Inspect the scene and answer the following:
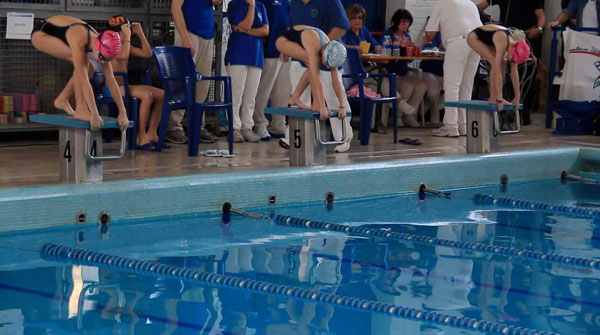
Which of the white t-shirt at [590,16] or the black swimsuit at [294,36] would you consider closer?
the black swimsuit at [294,36]

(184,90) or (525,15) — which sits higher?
(525,15)

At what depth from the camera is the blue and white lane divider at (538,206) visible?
704 cm

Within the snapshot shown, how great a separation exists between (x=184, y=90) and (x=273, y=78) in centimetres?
124

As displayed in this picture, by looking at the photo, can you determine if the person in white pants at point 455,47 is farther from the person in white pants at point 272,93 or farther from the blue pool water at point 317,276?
the blue pool water at point 317,276

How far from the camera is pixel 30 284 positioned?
4.63 meters

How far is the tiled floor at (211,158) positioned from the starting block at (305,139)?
17 centimetres

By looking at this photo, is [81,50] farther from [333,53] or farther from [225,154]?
[225,154]

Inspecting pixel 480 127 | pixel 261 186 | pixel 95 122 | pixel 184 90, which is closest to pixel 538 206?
pixel 480 127

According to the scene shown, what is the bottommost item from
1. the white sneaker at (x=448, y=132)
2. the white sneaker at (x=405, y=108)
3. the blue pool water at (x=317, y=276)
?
the blue pool water at (x=317, y=276)

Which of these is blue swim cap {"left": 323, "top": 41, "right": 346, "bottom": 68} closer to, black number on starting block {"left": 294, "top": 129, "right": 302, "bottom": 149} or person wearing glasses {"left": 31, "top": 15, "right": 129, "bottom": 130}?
black number on starting block {"left": 294, "top": 129, "right": 302, "bottom": 149}

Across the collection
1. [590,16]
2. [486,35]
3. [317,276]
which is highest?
[590,16]

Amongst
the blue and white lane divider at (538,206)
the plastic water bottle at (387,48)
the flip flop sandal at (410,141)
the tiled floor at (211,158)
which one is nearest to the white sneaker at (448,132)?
the tiled floor at (211,158)

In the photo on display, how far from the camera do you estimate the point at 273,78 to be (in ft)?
30.1

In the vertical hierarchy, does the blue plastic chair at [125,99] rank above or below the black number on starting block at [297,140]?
A: above
